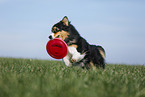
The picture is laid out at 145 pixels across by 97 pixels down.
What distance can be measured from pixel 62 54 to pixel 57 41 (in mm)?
488

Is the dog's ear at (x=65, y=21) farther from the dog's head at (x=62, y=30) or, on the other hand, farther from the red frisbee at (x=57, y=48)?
the red frisbee at (x=57, y=48)

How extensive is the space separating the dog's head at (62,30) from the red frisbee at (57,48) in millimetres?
198

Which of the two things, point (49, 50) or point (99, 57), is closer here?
point (49, 50)

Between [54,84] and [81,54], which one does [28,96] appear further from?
[81,54]

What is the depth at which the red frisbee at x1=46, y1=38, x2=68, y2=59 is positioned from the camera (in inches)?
217

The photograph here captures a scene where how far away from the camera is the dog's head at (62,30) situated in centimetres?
561

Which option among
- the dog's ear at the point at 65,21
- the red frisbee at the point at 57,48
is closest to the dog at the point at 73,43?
the dog's ear at the point at 65,21

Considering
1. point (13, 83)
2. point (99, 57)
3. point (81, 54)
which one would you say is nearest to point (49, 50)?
point (81, 54)

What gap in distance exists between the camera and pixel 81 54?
560 cm

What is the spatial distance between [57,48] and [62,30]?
1.97 ft

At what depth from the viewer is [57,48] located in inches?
227

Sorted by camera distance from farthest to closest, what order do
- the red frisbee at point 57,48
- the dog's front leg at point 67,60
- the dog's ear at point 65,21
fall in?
1. the dog's front leg at point 67,60
2. the dog's ear at point 65,21
3. the red frisbee at point 57,48

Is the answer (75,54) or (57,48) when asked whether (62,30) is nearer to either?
(57,48)

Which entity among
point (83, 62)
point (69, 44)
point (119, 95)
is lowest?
point (119, 95)
